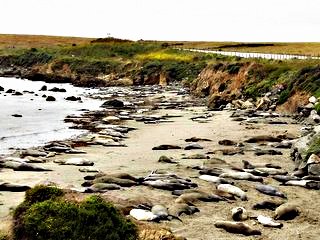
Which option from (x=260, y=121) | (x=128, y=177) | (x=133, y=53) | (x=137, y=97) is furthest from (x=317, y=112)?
(x=133, y=53)

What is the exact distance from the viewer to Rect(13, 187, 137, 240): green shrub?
9.62 m

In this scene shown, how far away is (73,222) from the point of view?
9.72m

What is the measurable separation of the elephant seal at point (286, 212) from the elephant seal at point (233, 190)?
5.21 feet

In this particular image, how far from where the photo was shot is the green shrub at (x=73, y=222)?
9617 millimetres

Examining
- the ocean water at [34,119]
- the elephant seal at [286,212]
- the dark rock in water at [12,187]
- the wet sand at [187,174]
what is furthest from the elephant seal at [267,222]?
the ocean water at [34,119]

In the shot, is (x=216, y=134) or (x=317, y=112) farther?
(x=317, y=112)

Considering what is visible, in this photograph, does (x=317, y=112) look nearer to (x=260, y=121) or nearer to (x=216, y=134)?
(x=260, y=121)

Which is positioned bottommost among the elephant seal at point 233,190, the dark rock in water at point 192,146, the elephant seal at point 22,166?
the dark rock in water at point 192,146

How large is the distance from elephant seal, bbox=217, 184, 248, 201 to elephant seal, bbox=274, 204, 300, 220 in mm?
1589

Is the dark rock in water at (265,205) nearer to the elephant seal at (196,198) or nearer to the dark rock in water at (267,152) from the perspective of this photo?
the elephant seal at (196,198)

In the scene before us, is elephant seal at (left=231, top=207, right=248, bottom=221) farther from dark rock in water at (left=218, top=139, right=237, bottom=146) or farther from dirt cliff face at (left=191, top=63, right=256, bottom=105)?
dirt cliff face at (left=191, top=63, right=256, bottom=105)

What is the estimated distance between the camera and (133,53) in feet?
392

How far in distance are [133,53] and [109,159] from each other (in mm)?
98477

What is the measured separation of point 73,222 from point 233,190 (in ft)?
23.2
